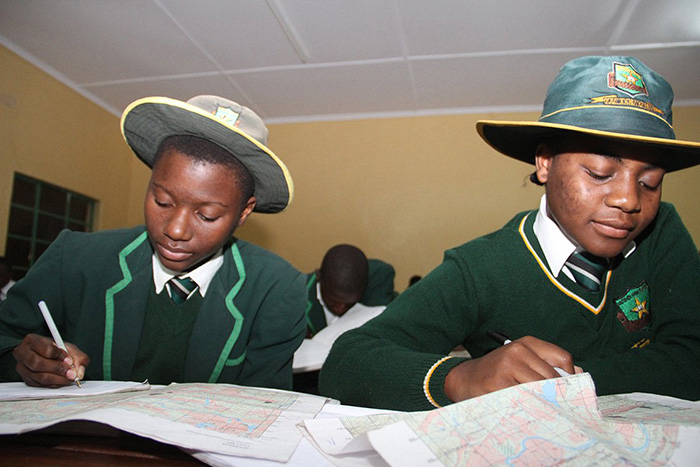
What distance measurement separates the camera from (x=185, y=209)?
1177 mm

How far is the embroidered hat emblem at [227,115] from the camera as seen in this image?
125 centimetres

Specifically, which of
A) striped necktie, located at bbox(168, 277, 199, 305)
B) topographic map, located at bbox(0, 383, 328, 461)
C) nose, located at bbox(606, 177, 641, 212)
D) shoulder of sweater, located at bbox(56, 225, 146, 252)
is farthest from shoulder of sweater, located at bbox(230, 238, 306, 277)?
nose, located at bbox(606, 177, 641, 212)

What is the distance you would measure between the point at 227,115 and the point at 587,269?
0.92 metres

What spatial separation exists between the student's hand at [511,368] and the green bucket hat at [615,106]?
1.33 feet

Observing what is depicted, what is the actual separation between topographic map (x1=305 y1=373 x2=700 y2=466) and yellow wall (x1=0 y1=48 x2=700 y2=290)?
4505mm

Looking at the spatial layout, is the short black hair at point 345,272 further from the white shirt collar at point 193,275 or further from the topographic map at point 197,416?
the topographic map at point 197,416

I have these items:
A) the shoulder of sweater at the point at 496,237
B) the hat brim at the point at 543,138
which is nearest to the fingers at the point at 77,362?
the shoulder of sweater at the point at 496,237

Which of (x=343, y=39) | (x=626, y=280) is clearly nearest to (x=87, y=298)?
(x=626, y=280)

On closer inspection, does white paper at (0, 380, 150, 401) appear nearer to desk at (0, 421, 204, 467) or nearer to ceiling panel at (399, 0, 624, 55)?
desk at (0, 421, 204, 467)

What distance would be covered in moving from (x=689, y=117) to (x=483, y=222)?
7.16ft

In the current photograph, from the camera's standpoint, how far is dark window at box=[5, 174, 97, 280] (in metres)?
4.12

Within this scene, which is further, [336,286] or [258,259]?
[336,286]

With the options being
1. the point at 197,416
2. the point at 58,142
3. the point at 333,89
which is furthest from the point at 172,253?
the point at 58,142

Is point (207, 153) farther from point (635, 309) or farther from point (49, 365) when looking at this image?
point (635, 309)
